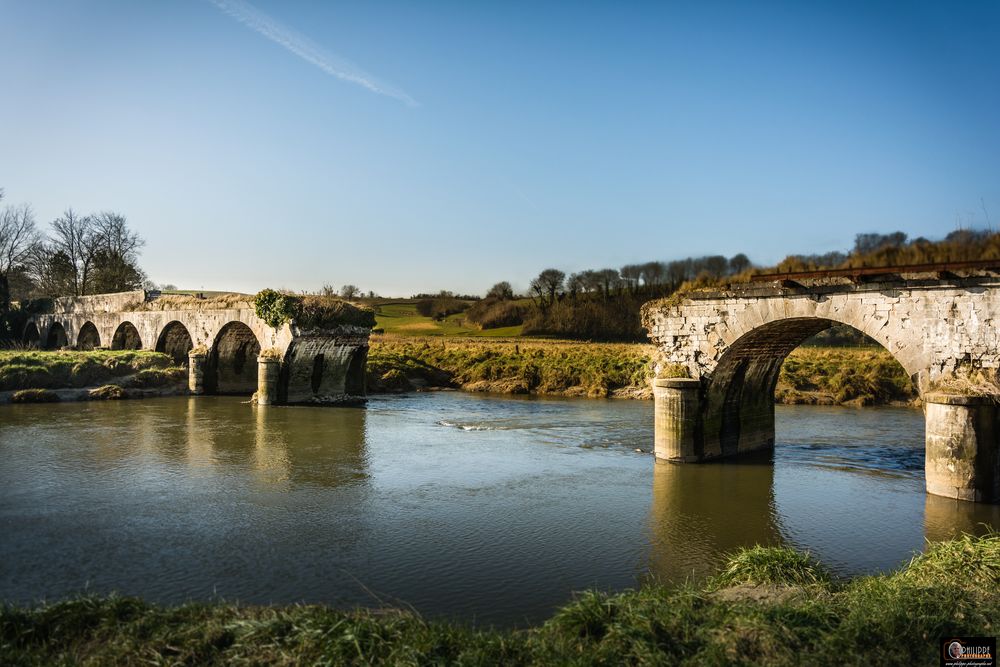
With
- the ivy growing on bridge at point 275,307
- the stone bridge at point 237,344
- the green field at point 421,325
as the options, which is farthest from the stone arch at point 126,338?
the green field at point 421,325

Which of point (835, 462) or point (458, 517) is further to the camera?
point (835, 462)

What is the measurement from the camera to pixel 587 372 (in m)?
32.2

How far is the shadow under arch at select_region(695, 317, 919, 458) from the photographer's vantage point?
1381 cm

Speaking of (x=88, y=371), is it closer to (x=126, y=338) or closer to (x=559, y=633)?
(x=126, y=338)

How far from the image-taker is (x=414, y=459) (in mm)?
15148

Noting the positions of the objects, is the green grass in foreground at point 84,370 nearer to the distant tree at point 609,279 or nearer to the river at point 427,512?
the river at point 427,512

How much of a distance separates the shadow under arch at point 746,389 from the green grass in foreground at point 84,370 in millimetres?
23697

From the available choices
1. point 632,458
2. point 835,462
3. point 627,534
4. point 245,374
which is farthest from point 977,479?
point 245,374

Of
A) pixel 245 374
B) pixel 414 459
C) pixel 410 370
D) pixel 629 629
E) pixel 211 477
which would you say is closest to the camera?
pixel 629 629

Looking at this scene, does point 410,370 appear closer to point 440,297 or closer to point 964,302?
point 964,302

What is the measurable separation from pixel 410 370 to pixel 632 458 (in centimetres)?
2137

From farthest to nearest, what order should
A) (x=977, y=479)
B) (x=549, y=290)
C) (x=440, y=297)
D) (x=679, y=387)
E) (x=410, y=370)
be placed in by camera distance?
(x=440, y=297)
(x=549, y=290)
(x=410, y=370)
(x=679, y=387)
(x=977, y=479)

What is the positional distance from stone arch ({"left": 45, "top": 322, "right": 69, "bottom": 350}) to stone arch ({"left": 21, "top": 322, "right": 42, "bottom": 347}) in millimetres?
3056

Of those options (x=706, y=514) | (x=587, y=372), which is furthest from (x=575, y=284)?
(x=706, y=514)
